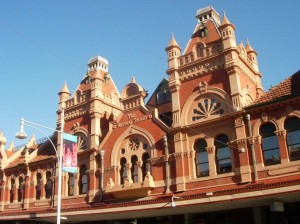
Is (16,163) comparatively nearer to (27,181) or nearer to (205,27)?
(27,181)

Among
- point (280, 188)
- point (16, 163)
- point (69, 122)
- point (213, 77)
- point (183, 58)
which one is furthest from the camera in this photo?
point (16, 163)

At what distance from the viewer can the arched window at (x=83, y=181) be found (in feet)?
103

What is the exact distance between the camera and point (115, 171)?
29312mm

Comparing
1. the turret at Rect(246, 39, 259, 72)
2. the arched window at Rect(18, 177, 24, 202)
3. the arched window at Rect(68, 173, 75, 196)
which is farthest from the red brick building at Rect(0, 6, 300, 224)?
the arched window at Rect(18, 177, 24, 202)

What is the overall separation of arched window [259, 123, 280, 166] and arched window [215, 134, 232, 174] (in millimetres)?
2370

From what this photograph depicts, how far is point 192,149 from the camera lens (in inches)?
1015

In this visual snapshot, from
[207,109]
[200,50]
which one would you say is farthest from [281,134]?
[200,50]

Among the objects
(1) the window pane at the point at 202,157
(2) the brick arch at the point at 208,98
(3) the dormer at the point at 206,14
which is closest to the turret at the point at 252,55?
(3) the dormer at the point at 206,14

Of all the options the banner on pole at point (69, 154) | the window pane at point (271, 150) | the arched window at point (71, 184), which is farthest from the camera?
the arched window at point (71, 184)

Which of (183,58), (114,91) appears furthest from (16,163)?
(183,58)

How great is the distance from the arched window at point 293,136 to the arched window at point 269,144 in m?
0.74

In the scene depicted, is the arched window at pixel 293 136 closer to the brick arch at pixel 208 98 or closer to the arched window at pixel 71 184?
the brick arch at pixel 208 98

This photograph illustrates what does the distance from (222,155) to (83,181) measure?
42.7 feet

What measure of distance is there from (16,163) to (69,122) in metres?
8.15
